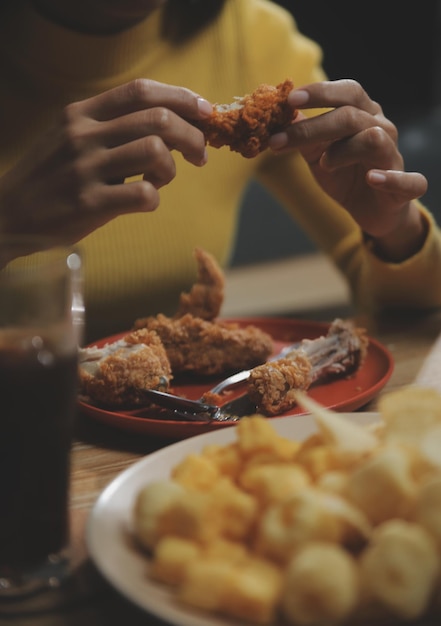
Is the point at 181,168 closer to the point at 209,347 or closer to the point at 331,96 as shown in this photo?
the point at 331,96

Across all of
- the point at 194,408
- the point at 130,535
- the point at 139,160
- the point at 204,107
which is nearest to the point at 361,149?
the point at 204,107

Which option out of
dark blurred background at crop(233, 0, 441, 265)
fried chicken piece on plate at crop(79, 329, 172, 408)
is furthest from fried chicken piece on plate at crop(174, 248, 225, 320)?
dark blurred background at crop(233, 0, 441, 265)

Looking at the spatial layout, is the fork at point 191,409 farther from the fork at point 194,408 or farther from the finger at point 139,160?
the finger at point 139,160

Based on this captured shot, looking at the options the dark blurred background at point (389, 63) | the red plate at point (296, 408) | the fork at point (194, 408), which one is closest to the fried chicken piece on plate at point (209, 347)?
the red plate at point (296, 408)

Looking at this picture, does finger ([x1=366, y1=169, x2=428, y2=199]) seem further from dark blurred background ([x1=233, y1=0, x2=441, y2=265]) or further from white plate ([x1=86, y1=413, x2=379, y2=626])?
dark blurred background ([x1=233, y1=0, x2=441, y2=265])

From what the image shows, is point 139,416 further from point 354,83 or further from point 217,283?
point 354,83

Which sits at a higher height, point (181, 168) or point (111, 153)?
point (111, 153)
